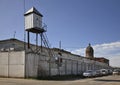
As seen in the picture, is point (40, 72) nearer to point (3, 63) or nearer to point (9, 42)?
point (3, 63)

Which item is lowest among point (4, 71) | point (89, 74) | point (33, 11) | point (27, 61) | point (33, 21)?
point (89, 74)

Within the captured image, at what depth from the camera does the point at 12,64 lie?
37.0m

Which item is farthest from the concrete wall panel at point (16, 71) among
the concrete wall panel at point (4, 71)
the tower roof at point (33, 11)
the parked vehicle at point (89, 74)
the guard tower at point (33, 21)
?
the parked vehicle at point (89, 74)

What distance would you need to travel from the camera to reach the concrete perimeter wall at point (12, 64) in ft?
118

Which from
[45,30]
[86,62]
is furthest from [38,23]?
[86,62]

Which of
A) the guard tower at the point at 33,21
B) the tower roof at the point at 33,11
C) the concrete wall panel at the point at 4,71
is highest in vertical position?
the tower roof at the point at 33,11

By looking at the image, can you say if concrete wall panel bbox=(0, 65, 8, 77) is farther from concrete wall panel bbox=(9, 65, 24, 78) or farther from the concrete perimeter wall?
concrete wall panel bbox=(9, 65, 24, 78)

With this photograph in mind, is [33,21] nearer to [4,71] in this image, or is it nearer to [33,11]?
[33,11]

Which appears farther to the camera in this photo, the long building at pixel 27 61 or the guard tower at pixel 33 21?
the guard tower at pixel 33 21

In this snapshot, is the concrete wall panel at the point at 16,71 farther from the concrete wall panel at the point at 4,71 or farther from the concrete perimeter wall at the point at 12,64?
the concrete wall panel at the point at 4,71

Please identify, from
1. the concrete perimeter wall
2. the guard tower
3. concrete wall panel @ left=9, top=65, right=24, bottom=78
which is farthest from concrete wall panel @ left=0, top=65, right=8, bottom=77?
the guard tower

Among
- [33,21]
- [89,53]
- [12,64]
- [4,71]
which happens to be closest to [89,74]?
[33,21]

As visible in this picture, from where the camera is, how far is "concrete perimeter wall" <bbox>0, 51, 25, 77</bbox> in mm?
35969

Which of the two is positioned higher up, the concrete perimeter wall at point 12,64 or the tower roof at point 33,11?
the tower roof at point 33,11
